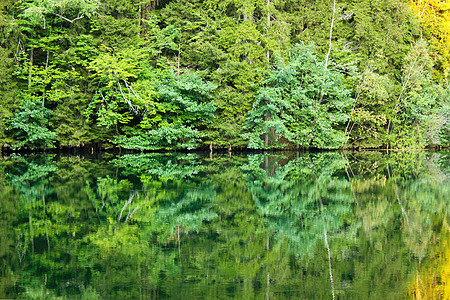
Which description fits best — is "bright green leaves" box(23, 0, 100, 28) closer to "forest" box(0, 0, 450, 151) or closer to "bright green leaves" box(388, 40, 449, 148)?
"forest" box(0, 0, 450, 151)

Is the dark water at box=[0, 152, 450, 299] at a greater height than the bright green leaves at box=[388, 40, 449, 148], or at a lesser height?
lesser

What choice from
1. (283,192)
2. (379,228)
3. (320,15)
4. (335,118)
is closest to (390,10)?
(320,15)

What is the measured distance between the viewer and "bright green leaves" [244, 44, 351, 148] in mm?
25812

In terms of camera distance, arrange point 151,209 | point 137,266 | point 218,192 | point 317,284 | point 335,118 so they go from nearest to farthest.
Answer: point 317,284 < point 137,266 < point 151,209 < point 218,192 < point 335,118

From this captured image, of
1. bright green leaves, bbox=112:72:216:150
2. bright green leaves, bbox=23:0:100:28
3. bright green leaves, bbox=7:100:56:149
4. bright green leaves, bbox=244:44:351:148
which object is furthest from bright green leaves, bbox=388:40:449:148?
bright green leaves, bbox=7:100:56:149

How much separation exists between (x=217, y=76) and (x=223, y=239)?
20.2 m

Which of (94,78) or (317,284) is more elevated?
(94,78)

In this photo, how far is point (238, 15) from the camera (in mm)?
27781

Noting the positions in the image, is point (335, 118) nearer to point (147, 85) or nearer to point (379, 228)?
point (147, 85)

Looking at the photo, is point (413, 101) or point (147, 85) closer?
point (147, 85)

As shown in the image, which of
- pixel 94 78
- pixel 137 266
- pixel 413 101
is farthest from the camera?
pixel 413 101

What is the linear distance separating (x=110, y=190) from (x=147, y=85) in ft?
49.0

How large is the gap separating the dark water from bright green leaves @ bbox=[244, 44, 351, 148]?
13.5 meters

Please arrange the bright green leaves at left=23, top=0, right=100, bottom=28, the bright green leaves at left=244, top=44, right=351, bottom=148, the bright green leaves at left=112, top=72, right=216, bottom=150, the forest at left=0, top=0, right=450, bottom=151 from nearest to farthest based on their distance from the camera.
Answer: the bright green leaves at left=23, top=0, right=100, bottom=28 < the forest at left=0, top=0, right=450, bottom=151 < the bright green leaves at left=112, top=72, right=216, bottom=150 < the bright green leaves at left=244, top=44, right=351, bottom=148
